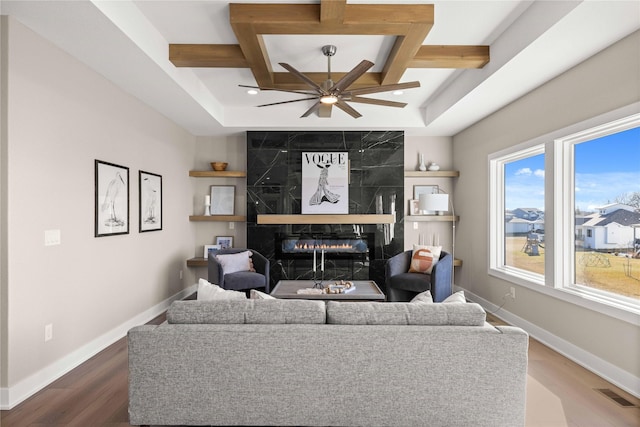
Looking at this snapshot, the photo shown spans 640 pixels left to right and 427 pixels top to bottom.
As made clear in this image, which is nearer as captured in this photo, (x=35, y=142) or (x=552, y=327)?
(x=35, y=142)

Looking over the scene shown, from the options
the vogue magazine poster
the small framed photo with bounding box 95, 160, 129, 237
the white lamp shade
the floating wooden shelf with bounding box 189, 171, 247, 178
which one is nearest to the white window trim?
the white lamp shade

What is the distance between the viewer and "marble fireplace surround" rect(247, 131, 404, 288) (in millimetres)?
5734

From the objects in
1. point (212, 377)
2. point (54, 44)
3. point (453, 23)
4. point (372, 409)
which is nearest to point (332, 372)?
point (372, 409)

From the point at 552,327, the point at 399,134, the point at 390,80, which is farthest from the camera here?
the point at 399,134

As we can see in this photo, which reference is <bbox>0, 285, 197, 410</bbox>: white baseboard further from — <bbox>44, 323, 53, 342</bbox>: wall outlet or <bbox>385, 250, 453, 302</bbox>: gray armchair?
<bbox>385, 250, 453, 302</bbox>: gray armchair

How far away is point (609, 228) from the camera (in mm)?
3102

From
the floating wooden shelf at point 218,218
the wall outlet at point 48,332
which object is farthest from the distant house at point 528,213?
Result: the wall outlet at point 48,332

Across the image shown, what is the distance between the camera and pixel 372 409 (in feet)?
6.53

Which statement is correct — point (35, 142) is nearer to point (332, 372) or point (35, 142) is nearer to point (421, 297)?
point (332, 372)

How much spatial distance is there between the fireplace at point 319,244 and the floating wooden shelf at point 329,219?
25cm

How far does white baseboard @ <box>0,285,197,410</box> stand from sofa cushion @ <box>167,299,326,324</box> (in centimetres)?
137

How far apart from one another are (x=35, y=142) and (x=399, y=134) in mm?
4490

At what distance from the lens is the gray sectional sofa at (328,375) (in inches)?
76.9

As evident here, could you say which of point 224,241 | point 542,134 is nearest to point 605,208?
point 542,134
